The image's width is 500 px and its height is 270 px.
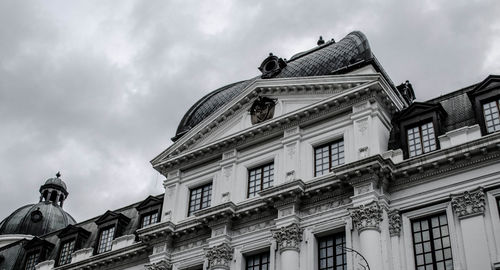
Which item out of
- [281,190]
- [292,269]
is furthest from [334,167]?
[292,269]

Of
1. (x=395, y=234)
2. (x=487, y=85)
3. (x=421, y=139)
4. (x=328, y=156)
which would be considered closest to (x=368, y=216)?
(x=395, y=234)

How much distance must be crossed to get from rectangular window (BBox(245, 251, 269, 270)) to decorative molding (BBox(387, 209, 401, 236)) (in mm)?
7722

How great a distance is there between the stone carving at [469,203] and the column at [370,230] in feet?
12.6

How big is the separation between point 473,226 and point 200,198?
61.1ft

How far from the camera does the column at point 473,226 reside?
31.3 metres

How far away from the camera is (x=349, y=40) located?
148 feet

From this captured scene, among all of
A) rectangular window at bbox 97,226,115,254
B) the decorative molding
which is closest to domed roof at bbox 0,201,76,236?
rectangular window at bbox 97,226,115,254

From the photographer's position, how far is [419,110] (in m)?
37.9

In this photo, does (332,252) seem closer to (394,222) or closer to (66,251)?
(394,222)

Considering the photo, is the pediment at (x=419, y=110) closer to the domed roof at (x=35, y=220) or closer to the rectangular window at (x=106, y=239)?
the rectangular window at (x=106, y=239)

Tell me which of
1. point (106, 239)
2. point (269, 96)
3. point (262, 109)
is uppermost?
point (269, 96)

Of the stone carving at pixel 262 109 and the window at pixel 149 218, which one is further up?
the stone carving at pixel 262 109

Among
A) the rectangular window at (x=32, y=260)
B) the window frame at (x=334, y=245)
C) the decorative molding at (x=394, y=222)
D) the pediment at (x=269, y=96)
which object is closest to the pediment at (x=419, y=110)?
the pediment at (x=269, y=96)

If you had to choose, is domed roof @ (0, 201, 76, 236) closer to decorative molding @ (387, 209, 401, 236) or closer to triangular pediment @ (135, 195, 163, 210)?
triangular pediment @ (135, 195, 163, 210)
